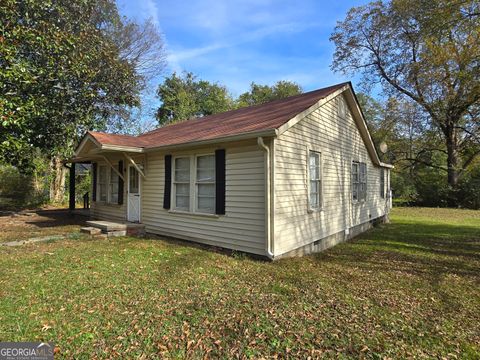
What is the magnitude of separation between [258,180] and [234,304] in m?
2.81

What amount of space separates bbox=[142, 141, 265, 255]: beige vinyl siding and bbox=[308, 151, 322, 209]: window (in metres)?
1.99

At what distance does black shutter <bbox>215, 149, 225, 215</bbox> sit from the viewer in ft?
22.1

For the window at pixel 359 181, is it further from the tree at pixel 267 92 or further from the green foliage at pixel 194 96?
the tree at pixel 267 92

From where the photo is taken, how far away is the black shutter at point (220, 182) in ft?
22.1

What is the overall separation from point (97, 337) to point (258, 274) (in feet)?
9.50

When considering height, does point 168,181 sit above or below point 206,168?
below

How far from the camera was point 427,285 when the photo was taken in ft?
16.4

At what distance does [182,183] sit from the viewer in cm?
780

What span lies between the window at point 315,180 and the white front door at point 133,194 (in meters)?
5.71

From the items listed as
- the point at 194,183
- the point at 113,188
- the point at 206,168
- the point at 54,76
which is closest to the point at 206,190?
the point at 194,183

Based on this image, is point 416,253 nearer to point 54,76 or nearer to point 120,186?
point 120,186

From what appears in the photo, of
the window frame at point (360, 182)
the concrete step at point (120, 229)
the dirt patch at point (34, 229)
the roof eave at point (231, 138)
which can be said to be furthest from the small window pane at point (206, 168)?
the window frame at point (360, 182)

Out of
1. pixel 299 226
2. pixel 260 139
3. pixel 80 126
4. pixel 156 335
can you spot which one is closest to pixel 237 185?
pixel 260 139

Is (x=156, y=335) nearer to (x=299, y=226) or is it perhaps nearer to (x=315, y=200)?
(x=299, y=226)
